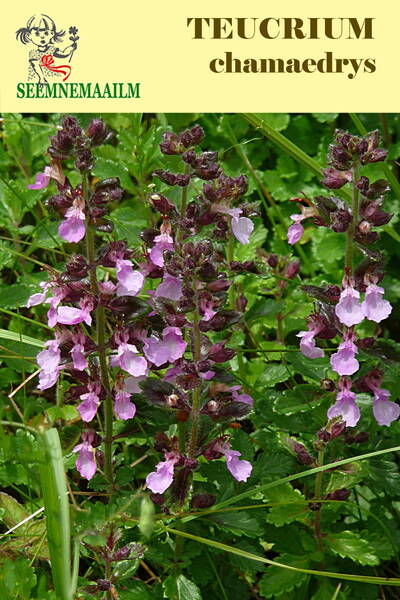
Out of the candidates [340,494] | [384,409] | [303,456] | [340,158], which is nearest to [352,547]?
[340,494]

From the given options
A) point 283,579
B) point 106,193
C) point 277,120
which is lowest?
point 283,579

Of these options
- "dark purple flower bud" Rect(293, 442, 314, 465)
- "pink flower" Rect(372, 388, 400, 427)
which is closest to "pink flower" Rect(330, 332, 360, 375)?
"pink flower" Rect(372, 388, 400, 427)

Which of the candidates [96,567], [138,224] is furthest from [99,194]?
[96,567]

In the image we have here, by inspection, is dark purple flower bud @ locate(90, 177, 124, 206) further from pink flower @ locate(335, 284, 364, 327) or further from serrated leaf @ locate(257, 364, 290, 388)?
serrated leaf @ locate(257, 364, 290, 388)

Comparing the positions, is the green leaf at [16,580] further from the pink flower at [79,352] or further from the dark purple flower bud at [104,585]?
the pink flower at [79,352]

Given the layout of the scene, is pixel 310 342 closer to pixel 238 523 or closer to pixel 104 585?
pixel 238 523
